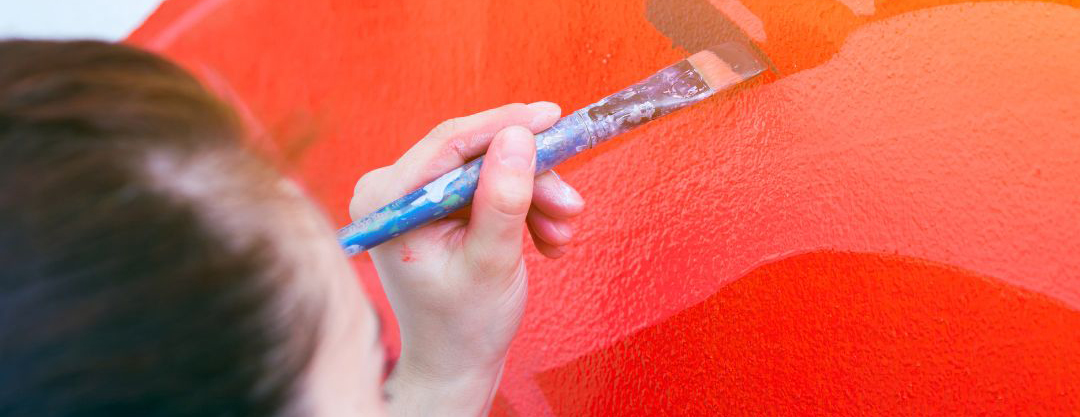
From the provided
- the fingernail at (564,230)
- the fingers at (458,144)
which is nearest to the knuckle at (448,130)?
the fingers at (458,144)

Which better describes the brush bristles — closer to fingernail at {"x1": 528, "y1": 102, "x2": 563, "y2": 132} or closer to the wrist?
fingernail at {"x1": 528, "y1": 102, "x2": 563, "y2": 132}

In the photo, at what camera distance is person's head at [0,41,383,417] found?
20cm

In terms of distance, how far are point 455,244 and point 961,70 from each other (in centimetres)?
39

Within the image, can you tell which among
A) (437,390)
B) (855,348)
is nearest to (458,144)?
(437,390)

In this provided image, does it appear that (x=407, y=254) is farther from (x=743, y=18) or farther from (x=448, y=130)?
(x=743, y=18)

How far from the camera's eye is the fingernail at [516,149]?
410 millimetres

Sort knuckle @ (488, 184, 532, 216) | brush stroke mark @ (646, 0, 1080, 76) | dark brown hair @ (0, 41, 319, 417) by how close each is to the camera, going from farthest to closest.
Answer: 1. brush stroke mark @ (646, 0, 1080, 76)
2. knuckle @ (488, 184, 532, 216)
3. dark brown hair @ (0, 41, 319, 417)

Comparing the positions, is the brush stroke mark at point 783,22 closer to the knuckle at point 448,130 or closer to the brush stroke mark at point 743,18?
the brush stroke mark at point 743,18

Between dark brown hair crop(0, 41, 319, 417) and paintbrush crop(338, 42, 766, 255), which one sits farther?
paintbrush crop(338, 42, 766, 255)

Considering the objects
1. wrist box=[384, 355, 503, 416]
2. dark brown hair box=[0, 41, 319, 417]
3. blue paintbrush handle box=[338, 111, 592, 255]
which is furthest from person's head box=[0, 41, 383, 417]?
wrist box=[384, 355, 503, 416]

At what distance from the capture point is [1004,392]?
17.3 inches

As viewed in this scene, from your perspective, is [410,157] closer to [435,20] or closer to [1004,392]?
[435,20]

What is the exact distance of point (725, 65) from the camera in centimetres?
48

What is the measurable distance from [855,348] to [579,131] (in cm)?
25
